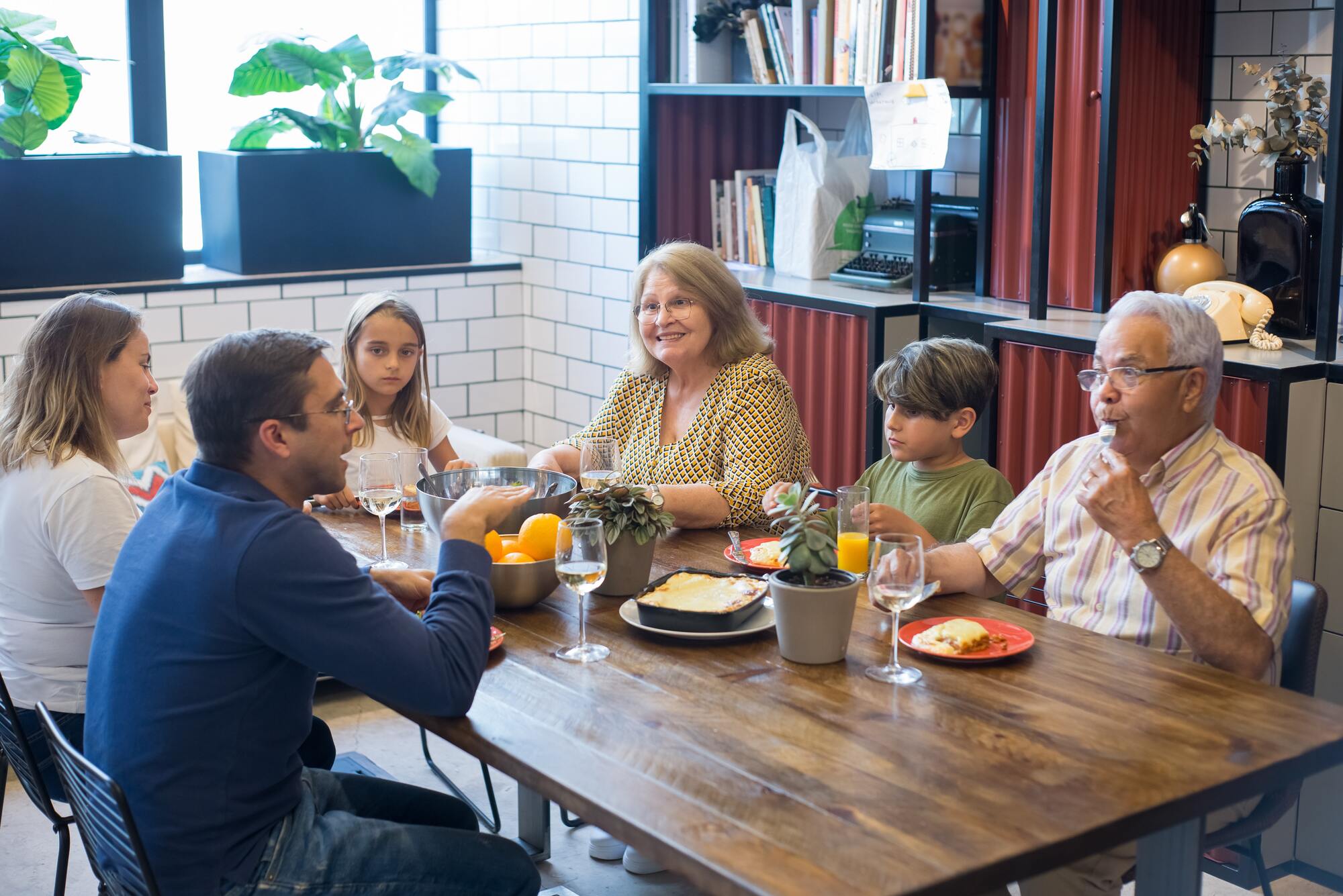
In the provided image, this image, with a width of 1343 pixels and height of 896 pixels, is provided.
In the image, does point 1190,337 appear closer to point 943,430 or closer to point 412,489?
point 943,430

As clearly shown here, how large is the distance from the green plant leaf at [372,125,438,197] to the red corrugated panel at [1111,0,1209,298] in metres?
2.53

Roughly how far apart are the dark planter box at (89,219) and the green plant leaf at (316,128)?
43 centimetres

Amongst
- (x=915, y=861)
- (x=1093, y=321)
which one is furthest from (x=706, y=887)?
(x=1093, y=321)

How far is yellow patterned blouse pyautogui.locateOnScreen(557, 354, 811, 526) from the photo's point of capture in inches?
115

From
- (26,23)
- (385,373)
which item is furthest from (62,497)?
(26,23)

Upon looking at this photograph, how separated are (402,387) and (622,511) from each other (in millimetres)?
1245

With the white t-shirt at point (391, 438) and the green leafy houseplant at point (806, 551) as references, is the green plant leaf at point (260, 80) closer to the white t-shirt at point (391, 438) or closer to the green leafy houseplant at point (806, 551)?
the white t-shirt at point (391, 438)

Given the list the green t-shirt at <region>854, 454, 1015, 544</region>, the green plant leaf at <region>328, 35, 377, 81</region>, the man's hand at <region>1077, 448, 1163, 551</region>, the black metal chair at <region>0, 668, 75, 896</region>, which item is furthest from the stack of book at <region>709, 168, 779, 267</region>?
the black metal chair at <region>0, 668, 75, 896</region>

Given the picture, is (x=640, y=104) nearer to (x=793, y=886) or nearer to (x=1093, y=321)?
(x=1093, y=321)

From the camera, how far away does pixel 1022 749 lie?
1755mm

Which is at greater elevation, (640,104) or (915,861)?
(640,104)

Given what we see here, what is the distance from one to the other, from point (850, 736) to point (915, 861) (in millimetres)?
330

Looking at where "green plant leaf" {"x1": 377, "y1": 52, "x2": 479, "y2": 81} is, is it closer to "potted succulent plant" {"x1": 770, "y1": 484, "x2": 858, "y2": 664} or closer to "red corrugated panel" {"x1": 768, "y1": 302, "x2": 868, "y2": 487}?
"red corrugated panel" {"x1": 768, "y1": 302, "x2": 868, "y2": 487}

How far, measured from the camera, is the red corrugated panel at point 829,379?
3.88 metres
